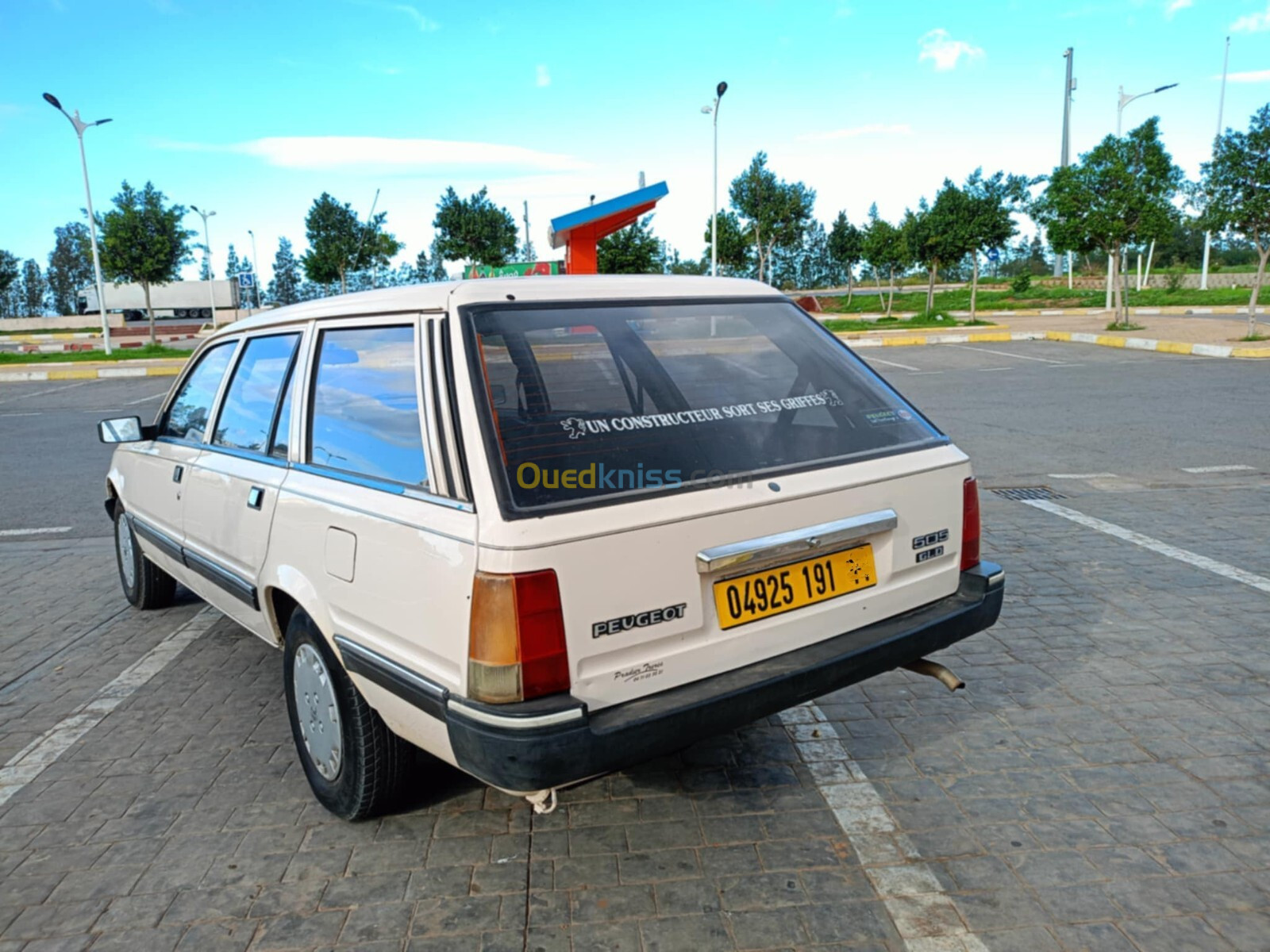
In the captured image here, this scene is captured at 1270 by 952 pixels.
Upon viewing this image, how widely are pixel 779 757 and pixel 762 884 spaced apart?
782mm

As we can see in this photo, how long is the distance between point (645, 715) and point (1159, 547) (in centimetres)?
492

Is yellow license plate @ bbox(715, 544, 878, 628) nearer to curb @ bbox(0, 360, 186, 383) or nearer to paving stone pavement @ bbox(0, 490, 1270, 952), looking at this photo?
paving stone pavement @ bbox(0, 490, 1270, 952)

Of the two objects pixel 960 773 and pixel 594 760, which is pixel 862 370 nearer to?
pixel 960 773

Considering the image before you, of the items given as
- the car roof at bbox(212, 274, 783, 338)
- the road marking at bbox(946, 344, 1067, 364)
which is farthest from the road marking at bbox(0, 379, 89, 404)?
the road marking at bbox(946, 344, 1067, 364)

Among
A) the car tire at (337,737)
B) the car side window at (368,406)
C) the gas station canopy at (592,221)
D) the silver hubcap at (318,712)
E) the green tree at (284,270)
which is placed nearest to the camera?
the car side window at (368,406)

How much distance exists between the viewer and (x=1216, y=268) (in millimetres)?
51125

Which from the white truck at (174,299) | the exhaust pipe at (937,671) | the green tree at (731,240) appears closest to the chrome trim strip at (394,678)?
the exhaust pipe at (937,671)

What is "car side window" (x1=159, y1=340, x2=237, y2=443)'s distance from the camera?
4000 mm

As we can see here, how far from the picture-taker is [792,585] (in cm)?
266

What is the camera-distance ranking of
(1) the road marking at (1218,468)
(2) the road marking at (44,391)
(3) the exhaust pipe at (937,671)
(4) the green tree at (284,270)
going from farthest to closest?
(4) the green tree at (284,270), (2) the road marking at (44,391), (1) the road marking at (1218,468), (3) the exhaust pipe at (937,671)

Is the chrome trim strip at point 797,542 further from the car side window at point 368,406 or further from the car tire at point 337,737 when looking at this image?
the car tire at point 337,737

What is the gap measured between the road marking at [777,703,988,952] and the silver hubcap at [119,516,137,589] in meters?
3.89

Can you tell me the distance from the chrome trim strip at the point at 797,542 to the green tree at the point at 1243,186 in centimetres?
2165

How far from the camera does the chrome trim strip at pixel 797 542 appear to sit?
2471 mm
